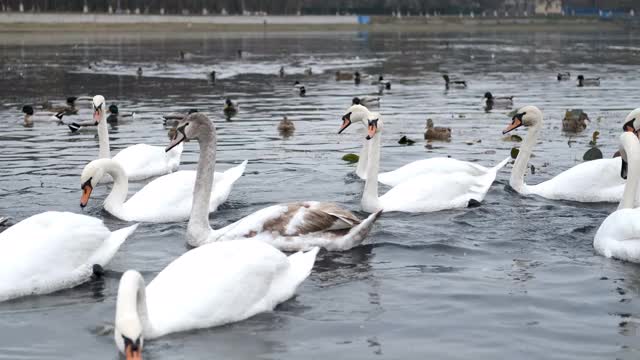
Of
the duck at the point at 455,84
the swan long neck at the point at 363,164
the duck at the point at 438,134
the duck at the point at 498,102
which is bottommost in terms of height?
the duck at the point at 455,84

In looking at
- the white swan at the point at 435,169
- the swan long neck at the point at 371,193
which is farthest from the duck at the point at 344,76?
the swan long neck at the point at 371,193

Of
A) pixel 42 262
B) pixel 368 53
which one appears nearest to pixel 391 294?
pixel 42 262

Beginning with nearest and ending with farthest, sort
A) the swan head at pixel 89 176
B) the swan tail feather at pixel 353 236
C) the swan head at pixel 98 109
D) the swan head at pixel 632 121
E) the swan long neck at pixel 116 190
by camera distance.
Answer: the swan tail feather at pixel 353 236 → the swan head at pixel 89 176 → the swan long neck at pixel 116 190 → the swan head at pixel 632 121 → the swan head at pixel 98 109

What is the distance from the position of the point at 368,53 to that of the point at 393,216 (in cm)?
5777

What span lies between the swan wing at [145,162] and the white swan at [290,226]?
4.81 m

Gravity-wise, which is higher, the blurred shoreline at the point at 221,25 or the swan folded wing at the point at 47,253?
the swan folded wing at the point at 47,253

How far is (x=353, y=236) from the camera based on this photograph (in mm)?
11445

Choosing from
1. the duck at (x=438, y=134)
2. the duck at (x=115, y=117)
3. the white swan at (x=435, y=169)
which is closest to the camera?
the white swan at (x=435, y=169)

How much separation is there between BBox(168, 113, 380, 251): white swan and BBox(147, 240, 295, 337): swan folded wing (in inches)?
66.1

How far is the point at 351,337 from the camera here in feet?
28.6

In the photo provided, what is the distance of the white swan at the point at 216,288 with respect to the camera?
28.5ft

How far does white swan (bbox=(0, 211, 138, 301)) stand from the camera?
9.78 meters

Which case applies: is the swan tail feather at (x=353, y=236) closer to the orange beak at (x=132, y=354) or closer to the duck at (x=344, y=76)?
the orange beak at (x=132, y=354)

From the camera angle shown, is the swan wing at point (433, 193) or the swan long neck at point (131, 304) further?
the swan wing at point (433, 193)
